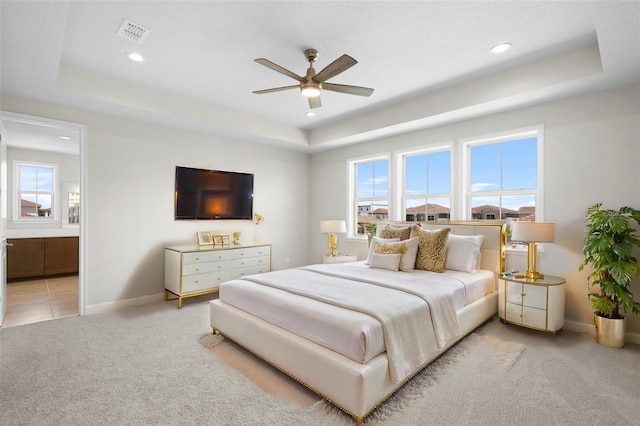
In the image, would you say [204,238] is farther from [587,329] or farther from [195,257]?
[587,329]

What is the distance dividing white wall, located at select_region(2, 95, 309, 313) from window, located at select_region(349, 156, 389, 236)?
1827 mm

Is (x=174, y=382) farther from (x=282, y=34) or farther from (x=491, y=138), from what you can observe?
(x=491, y=138)

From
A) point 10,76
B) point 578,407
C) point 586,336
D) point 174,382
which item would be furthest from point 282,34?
point 586,336

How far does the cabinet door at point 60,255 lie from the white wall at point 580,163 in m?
7.34

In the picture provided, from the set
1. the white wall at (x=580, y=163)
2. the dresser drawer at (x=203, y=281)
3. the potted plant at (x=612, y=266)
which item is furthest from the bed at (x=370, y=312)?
the dresser drawer at (x=203, y=281)

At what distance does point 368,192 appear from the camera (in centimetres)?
559

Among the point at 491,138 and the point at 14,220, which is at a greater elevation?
the point at 491,138

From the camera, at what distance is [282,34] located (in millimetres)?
2674

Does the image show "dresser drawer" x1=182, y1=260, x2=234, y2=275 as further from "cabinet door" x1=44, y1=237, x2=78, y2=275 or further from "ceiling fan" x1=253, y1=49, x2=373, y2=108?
"cabinet door" x1=44, y1=237, x2=78, y2=275

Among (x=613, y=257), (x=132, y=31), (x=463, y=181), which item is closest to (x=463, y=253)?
(x=463, y=181)

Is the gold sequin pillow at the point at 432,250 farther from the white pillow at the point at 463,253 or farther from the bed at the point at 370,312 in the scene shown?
the white pillow at the point at 463,253

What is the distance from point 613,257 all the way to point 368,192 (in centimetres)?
335

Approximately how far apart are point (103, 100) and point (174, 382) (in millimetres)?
3056

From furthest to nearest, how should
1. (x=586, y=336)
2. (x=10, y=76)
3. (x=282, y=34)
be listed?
(x=586, y=336) < (x=10, y=76) < (x=282, y=34)
